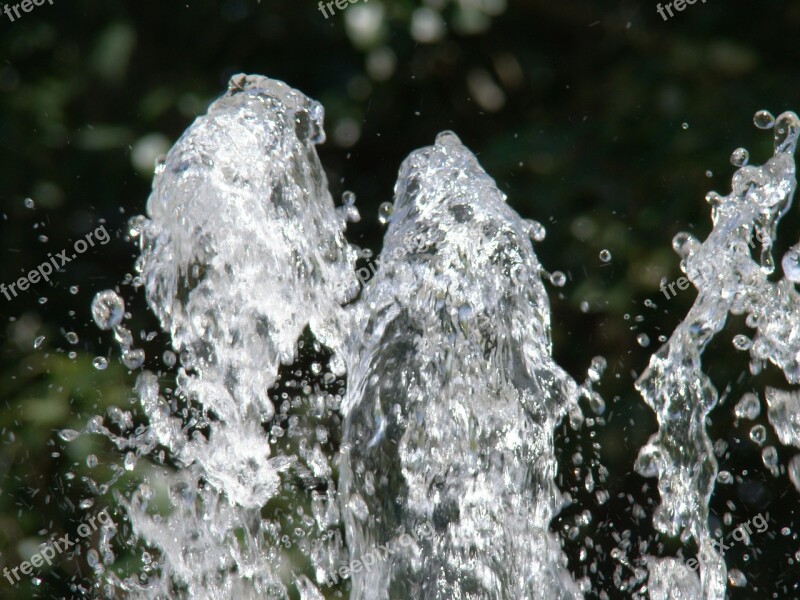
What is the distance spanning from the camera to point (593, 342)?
7.70 feet

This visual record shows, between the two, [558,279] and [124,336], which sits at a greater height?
[124,336]

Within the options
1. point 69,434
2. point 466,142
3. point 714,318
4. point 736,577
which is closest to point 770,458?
point 736,577

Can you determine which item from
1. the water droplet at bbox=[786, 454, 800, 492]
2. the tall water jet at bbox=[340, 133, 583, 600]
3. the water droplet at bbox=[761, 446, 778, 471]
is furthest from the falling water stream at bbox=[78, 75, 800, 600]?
the water droplet at bbox=[761, 446, 778, 471]

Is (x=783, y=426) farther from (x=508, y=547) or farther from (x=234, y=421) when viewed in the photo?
(x=234, y=421)

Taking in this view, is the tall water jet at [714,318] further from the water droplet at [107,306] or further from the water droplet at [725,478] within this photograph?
the water droplet at [107,306]

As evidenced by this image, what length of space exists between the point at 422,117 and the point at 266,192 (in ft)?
2.44

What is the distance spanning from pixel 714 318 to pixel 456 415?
44 centimetres

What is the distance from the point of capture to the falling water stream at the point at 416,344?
5.51ft

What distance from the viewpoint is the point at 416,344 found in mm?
1717

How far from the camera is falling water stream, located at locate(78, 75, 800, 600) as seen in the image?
1679 millimetres

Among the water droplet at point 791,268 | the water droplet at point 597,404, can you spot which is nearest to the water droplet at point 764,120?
the water droplet at point 791,268

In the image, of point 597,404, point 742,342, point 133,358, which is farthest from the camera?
point 133,358

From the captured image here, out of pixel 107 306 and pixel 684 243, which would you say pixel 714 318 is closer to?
pixel 684 243

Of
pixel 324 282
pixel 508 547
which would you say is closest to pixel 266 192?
pixel 324 282
